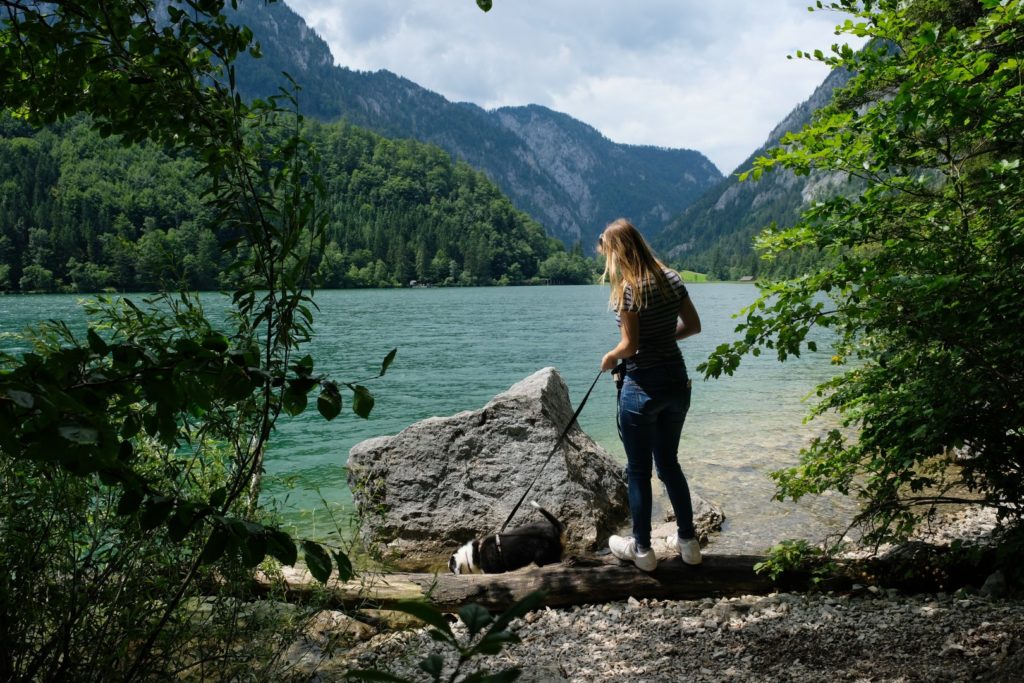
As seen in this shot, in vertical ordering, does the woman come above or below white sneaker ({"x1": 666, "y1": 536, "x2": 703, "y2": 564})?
above

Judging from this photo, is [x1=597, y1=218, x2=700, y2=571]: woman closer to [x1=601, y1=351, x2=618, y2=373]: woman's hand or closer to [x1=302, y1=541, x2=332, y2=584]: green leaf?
[x1=601, y1=351, x2=618, y2=373]: woman's hand

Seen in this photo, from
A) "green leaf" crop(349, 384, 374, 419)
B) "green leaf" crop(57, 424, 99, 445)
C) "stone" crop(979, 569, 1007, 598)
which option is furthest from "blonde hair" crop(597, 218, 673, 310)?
"green leaf" crop(57, 424, 99, 445)

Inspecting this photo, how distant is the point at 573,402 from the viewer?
62.6 ft

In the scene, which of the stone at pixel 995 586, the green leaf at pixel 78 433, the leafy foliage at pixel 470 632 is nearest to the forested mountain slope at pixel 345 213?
the stone at pixel 995 586

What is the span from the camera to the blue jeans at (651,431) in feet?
17.1

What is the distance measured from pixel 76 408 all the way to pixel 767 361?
2914cm

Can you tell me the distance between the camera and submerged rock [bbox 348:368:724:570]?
7543 mm

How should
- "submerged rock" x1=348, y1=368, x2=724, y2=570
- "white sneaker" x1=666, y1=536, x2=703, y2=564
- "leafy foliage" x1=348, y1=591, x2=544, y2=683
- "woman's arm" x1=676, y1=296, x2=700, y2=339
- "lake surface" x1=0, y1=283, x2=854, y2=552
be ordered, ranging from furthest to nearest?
"lake surface" x1=0, y1=283, x2=854, y2=552
"submerged rock" x1=348, y1=368, x2=724, y2=570
"white sneaker" x1=666, y1=536, x2=703, y2=564
"woman's arm" x1=676, y1=296, x2=700, y2=339
"leafy foliage" x1=348, y1=591, x2=544, y2=683

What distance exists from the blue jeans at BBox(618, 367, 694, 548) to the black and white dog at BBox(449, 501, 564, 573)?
104cm

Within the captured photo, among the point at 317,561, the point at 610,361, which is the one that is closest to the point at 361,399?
the point at 317,561

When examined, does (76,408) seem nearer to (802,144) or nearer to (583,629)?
(802,144)

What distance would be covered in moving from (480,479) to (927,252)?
5368mm

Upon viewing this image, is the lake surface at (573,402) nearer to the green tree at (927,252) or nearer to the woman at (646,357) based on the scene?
the woman at (646,357)

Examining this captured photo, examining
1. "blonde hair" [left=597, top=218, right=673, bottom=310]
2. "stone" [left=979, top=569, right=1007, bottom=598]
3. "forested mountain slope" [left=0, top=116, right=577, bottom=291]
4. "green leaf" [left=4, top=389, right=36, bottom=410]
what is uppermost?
"forested mountain slope" [left=0, top=116, right=577, bottom=291]
